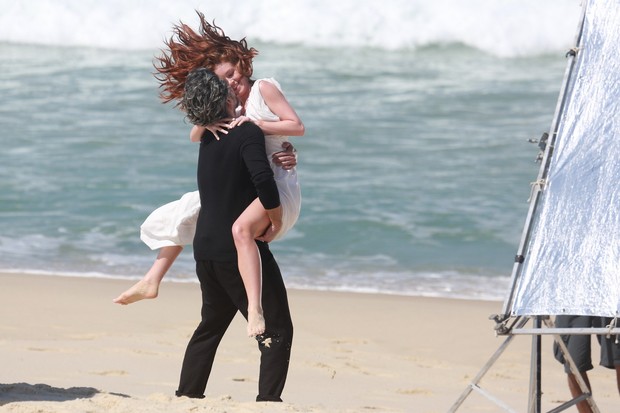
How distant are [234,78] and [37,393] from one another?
4.83ft

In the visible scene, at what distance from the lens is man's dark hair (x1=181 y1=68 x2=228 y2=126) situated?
421 centimetres

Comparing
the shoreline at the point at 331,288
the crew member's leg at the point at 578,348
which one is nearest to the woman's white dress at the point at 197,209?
the crew member's leg at the point at 578,348

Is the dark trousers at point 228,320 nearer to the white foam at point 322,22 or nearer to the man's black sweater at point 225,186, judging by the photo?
the man's black sweater at point 225,186

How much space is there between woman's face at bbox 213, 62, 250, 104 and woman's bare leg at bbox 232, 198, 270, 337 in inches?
18.1

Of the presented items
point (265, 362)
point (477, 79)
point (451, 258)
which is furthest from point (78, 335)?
point (477, 79)

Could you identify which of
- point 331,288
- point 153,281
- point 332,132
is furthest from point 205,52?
point 332,132

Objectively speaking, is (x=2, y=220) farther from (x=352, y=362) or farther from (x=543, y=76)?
(x=543, y=76)

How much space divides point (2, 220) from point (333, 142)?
14.8 feet

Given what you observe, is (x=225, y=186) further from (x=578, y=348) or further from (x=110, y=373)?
(x=110, y=373)

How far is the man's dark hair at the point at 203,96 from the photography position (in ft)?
13.8

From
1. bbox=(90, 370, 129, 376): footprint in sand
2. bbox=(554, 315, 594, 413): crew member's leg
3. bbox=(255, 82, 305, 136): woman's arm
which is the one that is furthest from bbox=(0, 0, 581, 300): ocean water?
bbox=(255, 82, 305, 136): woman's arm

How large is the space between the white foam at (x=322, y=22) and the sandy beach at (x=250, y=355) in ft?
40.7

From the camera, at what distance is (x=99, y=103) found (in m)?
15.5

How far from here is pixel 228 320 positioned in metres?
4.55
